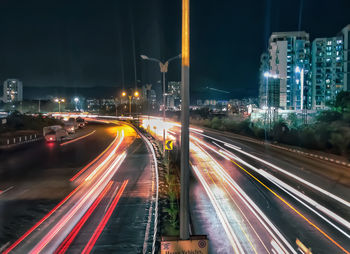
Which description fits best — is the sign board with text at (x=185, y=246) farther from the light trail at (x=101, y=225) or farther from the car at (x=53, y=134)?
the car at (x=53, y=134)

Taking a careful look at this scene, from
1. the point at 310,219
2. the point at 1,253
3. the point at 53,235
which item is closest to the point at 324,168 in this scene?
the point at 310,219

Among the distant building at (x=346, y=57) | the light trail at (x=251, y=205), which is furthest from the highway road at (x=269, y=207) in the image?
the distant building at (x=346, y=57)

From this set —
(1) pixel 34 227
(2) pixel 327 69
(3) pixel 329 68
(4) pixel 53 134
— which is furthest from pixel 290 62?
(1) pixel 34 227

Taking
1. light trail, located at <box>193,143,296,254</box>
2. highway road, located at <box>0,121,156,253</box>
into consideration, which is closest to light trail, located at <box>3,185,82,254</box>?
highway road, located at <box>0,121,156,253</box>

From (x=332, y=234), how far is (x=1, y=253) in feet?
31.2

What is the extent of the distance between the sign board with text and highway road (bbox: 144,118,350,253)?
299cm

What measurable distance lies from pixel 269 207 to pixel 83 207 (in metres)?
7.33

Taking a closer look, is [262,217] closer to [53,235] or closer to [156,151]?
[53,235]

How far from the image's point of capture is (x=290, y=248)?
8539 mm

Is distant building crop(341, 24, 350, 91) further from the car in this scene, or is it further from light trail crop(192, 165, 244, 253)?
light trail crop(192, 165, 244, 253)

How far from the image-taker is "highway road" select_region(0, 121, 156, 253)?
29.7 feet

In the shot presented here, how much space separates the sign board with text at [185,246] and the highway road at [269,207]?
299cm

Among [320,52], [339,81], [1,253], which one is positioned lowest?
[1,253]

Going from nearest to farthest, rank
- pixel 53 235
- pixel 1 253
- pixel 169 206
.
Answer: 1. pixel 1 253
2. pixel 53 235
3. pixel 169 206
